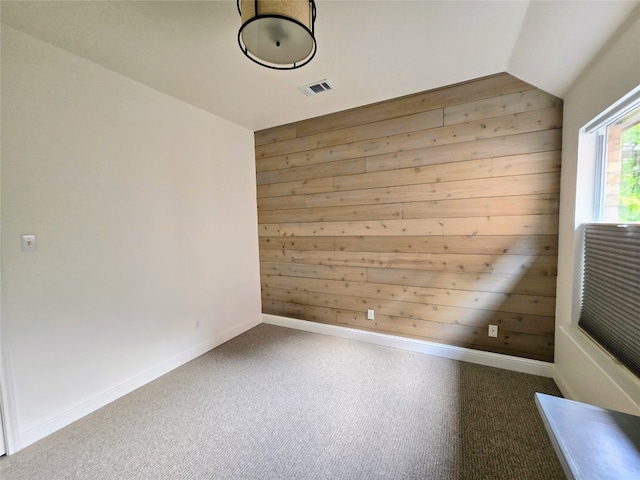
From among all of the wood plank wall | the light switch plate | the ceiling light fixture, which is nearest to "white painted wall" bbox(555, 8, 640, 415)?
the wood plank wall

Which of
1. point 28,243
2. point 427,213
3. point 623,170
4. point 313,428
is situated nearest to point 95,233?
point 28,243

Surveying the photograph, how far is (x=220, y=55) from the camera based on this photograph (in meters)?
1.99

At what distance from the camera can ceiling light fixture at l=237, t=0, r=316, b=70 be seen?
47.4 inches

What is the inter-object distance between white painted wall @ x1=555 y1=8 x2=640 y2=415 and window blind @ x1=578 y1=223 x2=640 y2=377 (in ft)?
0.20

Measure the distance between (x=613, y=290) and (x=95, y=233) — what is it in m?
3.53

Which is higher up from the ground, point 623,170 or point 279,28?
point 279,28

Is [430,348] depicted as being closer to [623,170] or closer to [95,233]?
[623,170]

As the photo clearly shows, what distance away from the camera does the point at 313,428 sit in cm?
185

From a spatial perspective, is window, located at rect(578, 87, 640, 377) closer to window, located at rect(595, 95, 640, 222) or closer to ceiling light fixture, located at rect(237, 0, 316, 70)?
window, located at rect(595, 95, 640, 222)

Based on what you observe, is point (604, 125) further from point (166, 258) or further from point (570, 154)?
point (166, 258)

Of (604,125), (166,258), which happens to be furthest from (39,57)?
(604,125)

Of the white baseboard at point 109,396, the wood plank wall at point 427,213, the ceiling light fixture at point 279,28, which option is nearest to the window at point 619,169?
the wood plank wall at point 427,213

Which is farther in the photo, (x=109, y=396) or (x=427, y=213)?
(x=427, y=213)

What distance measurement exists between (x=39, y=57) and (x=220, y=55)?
1.13 meters
